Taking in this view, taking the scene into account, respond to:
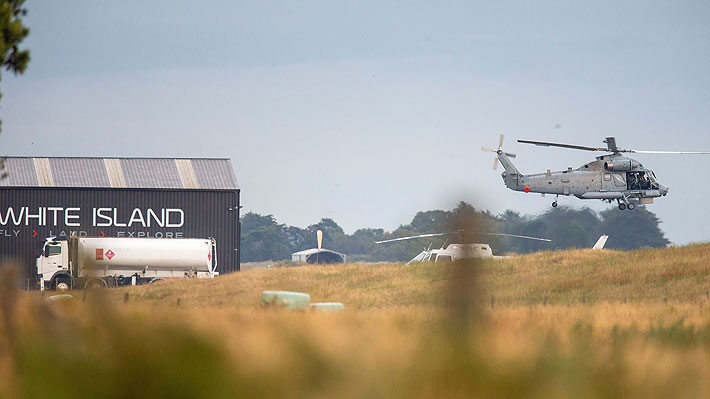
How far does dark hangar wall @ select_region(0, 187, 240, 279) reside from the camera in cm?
5522

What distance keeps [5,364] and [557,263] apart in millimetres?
41478

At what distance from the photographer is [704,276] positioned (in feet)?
123

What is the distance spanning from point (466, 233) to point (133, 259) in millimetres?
45988

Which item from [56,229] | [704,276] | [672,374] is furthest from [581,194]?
[672,374]

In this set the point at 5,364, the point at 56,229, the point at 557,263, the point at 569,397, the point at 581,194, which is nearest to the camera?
the point at 569,397

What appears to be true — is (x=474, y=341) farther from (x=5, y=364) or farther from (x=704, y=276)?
(x=704, y=276)

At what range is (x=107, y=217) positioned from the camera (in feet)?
182

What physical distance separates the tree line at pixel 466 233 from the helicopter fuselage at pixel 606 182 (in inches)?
125

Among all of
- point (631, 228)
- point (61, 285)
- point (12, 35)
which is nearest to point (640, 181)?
→ point (61, 285)

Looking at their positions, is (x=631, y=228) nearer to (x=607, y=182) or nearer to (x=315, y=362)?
(x=607, y=182)

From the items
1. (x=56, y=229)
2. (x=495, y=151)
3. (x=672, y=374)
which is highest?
(x=495, y=151)

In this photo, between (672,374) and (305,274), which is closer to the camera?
(672,374)

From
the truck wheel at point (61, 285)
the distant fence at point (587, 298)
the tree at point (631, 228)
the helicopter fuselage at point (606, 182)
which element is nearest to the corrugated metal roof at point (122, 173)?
the truck wheel at point (61, 285)

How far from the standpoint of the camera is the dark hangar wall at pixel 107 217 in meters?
55.2
